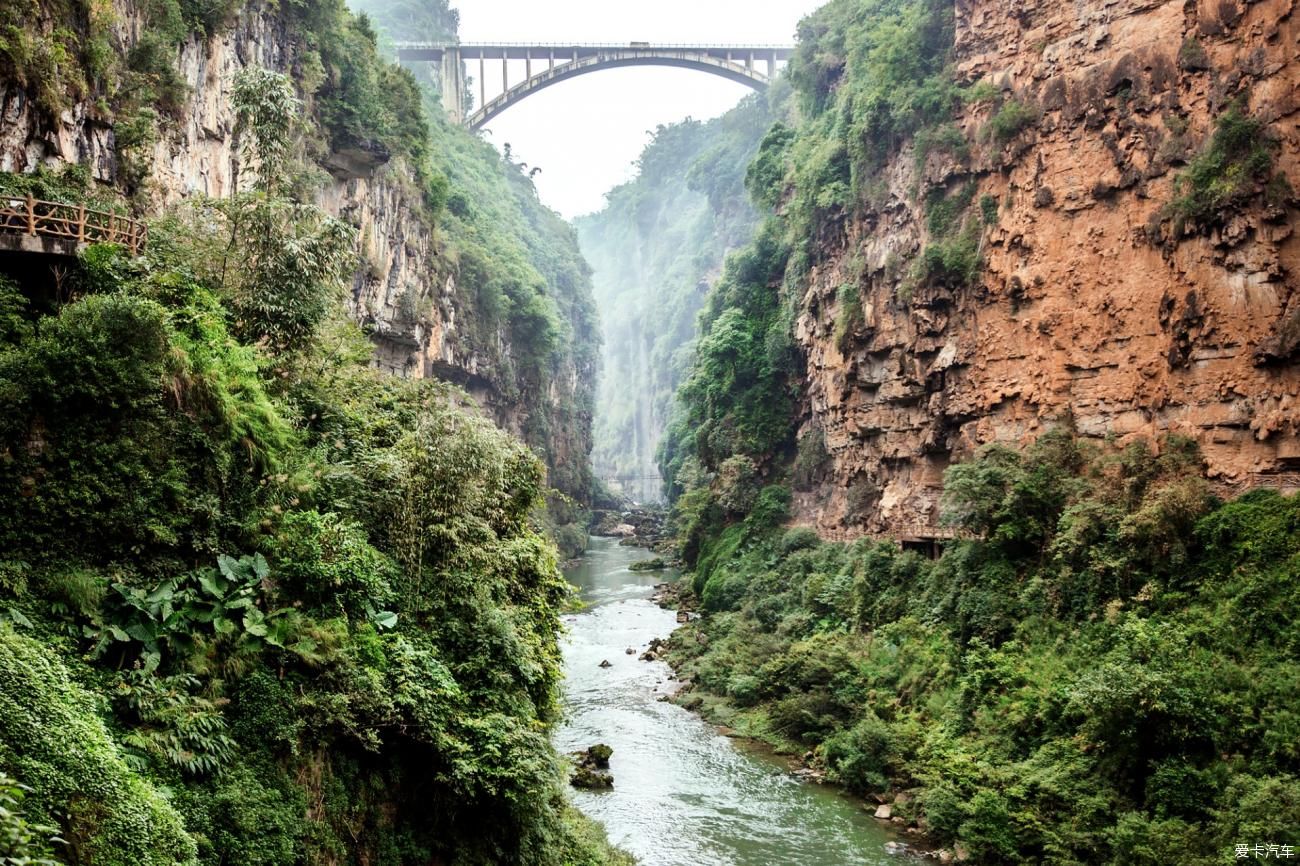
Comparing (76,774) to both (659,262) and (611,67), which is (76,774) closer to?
(611,67)

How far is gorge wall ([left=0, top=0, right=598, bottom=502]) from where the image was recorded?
15.9m

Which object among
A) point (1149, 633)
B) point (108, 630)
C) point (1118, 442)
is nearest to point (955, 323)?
point (1118, 442)

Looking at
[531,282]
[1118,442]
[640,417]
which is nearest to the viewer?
[1118,442]

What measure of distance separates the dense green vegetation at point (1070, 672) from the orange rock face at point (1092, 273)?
165 centimetres

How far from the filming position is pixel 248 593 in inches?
393

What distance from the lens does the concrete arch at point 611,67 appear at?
7138 centimetres

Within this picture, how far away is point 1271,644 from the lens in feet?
48.6

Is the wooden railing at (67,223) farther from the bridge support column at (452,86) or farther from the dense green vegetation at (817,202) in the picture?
the bridge support column at (452,86)

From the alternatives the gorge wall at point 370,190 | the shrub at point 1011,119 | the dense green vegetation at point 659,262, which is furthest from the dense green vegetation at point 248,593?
the dense green vegetation at point 659,262

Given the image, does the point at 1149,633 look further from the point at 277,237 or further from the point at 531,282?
the point at 531,282

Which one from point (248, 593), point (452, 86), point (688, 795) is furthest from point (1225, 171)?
point (452, 86)

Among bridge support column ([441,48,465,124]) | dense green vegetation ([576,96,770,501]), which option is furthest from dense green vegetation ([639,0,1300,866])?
dense green vegetation ([576,96,770,501])

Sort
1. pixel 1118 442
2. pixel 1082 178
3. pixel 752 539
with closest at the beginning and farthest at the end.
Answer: pixel 1118 442
pixel 1082 178
pixel 752 539

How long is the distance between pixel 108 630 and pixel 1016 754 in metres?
15.4
